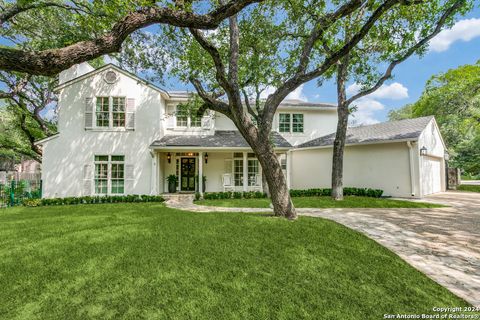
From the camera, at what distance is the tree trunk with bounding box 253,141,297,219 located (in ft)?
21.7

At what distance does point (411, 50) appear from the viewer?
959 cm

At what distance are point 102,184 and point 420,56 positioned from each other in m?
16.6

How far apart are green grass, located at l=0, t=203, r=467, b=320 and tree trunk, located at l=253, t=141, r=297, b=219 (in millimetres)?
1047

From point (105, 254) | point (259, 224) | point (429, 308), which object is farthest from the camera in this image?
point (259, 224)

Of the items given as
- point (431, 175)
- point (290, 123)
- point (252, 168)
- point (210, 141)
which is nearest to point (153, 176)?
point (210, 141)

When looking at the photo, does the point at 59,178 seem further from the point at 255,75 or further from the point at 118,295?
the point at 118,295

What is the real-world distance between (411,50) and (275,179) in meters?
8.47

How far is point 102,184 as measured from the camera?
1253 cm

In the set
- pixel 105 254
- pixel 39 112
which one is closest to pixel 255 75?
pixel 105 254

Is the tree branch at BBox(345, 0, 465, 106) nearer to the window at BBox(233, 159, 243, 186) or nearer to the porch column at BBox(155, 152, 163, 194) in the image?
the window at BBox(233, 159, 243, 186)

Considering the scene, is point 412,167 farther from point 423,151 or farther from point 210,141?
point 210,141

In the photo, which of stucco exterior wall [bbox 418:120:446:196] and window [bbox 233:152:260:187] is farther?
window [bbox 233:152:260:187]

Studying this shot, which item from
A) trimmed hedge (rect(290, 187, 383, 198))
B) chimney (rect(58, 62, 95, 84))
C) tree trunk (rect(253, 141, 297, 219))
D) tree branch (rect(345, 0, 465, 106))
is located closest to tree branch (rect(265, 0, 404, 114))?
tree trunk (rect(253, 141, 297, 219))

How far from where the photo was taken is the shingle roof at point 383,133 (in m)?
12.6
